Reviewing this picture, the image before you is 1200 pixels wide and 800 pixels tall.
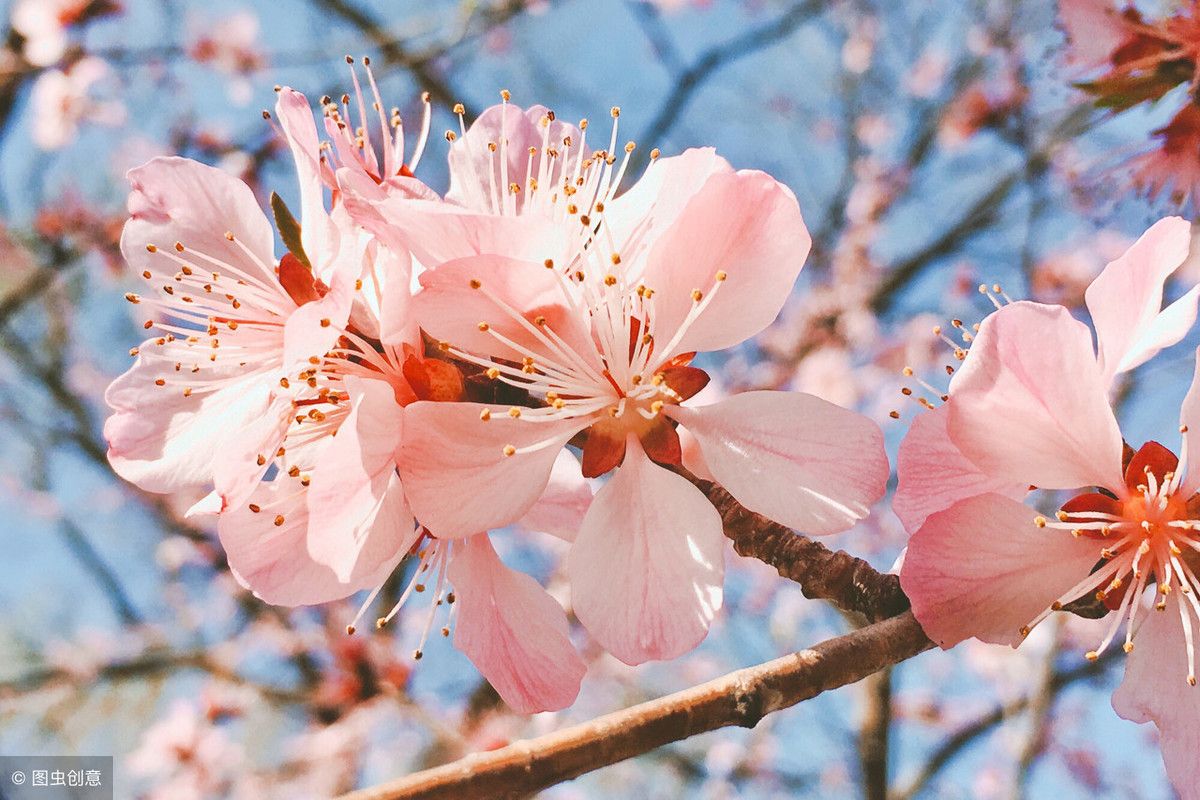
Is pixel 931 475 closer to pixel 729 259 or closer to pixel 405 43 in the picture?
pixel 729 259

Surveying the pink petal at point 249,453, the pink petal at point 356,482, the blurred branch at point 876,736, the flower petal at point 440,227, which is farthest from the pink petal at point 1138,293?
the blurred branch at point 876,736

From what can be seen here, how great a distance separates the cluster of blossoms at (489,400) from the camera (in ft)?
2.56

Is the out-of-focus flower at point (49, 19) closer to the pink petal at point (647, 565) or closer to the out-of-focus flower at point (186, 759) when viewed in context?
the out-of-focus flower at point (186, 759)

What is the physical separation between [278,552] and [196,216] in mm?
408

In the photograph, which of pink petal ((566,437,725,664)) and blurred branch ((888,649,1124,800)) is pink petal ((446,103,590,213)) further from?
blurred branch ((888,649,1124,800))

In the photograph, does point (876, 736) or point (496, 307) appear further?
point (876, 736)

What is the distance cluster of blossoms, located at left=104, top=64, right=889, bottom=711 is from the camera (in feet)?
2.56

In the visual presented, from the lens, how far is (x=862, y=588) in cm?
84

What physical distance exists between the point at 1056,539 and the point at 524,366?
1.64 feet

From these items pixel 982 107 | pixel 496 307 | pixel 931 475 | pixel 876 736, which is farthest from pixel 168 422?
pixel 982 107

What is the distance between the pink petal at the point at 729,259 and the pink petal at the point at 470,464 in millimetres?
159

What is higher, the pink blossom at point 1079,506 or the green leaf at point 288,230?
the green leaf at point 288,230

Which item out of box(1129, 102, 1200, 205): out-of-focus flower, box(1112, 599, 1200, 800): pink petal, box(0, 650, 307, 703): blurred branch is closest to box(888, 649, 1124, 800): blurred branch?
box(1129, 102, 1200, 205): out-of-focus flower

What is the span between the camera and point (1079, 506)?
83 centimetres
